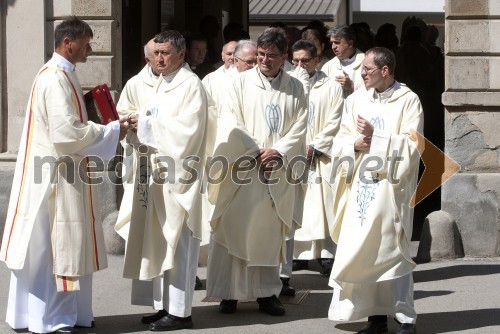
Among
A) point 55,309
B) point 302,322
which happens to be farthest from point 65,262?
point 302,322

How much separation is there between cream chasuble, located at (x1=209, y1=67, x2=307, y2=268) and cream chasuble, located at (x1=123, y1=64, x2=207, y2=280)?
448 mm

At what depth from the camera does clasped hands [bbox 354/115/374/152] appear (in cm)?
759

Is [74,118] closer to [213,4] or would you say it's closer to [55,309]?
[55,309]

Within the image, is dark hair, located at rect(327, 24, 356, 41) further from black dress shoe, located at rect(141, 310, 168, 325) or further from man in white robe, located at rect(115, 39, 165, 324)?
black dress shoe, located at rect(141, 310, 168, 325)

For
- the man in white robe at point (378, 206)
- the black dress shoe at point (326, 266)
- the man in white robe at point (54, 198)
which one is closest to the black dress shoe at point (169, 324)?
the man in white robe at point (54, 198)

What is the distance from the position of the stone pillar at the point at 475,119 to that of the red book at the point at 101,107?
397cm

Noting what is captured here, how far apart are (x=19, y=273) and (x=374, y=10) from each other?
2623cm

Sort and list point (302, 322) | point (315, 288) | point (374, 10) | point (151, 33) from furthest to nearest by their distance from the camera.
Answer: point (374, 10)
point (151, 33)
point (315, 288)
point (302, 322)

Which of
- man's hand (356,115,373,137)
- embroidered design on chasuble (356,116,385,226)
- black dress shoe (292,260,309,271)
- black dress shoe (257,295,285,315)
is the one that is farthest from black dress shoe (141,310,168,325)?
black dress shoe (292,260,309,271)

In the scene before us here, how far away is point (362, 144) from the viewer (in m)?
7.73

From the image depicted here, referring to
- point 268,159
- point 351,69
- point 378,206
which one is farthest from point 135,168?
point 351,69

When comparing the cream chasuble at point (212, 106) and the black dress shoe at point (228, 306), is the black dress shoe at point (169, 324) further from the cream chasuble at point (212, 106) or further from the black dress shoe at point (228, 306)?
the cream chasuble at point (212, 106)

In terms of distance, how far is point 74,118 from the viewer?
757 centimetres

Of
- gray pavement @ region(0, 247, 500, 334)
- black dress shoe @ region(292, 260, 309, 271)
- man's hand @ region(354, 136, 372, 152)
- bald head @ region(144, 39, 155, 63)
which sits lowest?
gray pavement @ region(0, 247, 500, 334)
